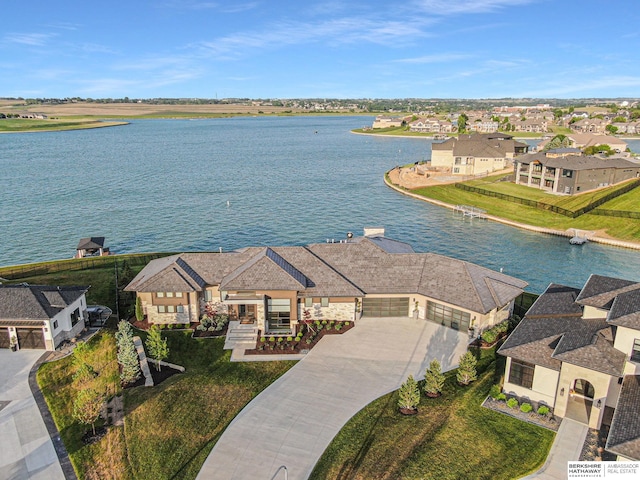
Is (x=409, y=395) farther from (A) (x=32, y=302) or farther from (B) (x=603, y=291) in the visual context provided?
(A) (x=32, y=302)

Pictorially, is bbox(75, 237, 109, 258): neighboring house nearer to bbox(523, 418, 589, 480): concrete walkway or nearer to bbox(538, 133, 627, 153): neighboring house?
bbox(523, 418, 589, 480): concrete walkway

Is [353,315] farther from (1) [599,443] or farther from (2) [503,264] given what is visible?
(2) [503,264]

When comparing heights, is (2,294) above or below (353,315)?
above

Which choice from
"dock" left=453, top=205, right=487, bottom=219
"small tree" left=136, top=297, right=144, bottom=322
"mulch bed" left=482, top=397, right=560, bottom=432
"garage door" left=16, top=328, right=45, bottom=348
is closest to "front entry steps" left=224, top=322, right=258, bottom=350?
Answer: "small tree" left=136, top=297, right=144, bottom=322

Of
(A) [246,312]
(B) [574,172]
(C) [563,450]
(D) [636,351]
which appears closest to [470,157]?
(B) [574,172]

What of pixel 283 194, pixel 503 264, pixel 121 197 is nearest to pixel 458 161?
pixel 283 194
